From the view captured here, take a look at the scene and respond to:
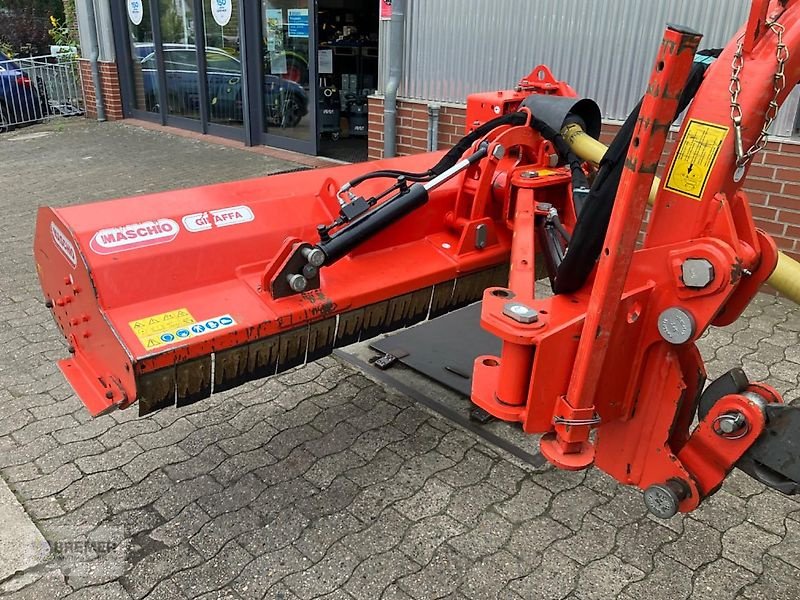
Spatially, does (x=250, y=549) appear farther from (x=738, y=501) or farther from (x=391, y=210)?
(x=738, y=501)

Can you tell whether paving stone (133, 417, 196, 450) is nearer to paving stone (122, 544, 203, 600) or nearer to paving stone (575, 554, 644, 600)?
paving stone (122, 544, 203, 600)

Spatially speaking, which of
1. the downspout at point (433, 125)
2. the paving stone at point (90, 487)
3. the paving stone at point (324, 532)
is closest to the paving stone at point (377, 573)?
the paving stone at point (324, 532)

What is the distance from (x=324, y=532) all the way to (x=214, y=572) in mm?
417

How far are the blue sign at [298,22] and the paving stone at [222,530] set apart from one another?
22.6 feet

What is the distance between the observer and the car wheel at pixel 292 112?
28.5 feet

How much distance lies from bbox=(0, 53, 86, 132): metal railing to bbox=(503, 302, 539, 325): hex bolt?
11.9 metres

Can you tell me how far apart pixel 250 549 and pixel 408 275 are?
1186mm

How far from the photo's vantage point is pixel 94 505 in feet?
8.80

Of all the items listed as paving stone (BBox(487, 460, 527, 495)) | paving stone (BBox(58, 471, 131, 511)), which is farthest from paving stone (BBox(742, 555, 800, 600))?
paving stone (BBox(58, 471, 131, 511))

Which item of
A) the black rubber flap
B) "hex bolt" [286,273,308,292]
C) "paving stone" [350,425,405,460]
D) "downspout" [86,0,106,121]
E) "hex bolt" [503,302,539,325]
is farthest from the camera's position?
"downspout" [86,0,106,121]

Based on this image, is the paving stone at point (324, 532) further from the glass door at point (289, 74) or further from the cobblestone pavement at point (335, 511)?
the glass door at point (289, 74)

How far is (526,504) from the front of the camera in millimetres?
2727

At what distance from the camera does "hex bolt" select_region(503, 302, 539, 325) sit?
1.79m

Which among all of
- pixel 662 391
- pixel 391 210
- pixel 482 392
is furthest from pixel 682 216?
pixel 391 210
